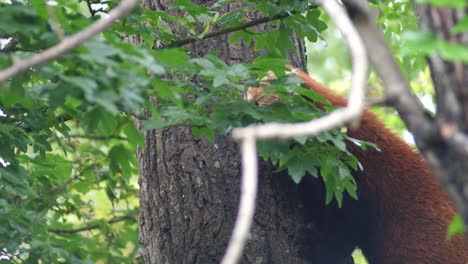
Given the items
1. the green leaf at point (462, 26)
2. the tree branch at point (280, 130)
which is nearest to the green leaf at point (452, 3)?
the green leaf at point (462, 26)

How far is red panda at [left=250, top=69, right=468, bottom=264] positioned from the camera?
406cm

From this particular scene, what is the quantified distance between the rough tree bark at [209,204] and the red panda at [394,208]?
0.42 meters

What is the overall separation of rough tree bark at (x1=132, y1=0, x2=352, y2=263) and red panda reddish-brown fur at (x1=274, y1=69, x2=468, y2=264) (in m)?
0.43

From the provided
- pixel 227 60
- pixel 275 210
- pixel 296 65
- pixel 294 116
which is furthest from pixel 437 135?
pixel 296 65

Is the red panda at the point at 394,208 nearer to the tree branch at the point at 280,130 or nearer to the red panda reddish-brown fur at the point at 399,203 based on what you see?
the red panda reddish-brown fur at the point at 399,203

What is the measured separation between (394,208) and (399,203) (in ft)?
0.13

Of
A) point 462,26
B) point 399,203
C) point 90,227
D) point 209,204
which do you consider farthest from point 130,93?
point 90,227

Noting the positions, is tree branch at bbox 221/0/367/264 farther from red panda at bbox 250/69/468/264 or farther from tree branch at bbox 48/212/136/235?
tree branch at bbox 48/212/136/235

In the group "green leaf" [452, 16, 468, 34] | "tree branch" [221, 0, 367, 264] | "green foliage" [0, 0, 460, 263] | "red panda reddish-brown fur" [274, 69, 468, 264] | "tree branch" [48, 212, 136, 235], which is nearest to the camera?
"tree branch" [221, 0, 367, 264]

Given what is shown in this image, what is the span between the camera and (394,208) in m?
4.25

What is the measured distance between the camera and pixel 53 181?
4.73 m

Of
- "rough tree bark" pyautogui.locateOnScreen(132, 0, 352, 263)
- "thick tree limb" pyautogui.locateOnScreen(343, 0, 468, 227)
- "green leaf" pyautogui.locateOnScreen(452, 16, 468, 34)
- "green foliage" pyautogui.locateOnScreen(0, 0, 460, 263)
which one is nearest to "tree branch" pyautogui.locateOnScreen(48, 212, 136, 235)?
"green foliage" pyautogui.locateOnScreen(0, 0, 460, 263)

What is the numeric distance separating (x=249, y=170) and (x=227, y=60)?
8.61 feet

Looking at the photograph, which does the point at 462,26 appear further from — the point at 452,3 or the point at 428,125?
the point at 428,125
